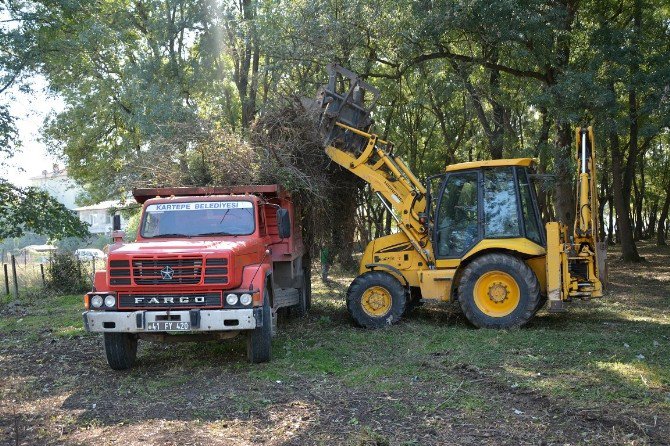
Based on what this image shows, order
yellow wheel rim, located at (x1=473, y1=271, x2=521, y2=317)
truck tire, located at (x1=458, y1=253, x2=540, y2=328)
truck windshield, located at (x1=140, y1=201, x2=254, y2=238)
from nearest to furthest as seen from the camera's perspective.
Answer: truck windshield, located at (x1=140, y1=201, x2=254, y2=238)
truck tire, located at (x1=458, y1=253, x2=540, y2=328)
yellow wheel rim, located at (x1=473, y1=271, x2=521, y2=317)

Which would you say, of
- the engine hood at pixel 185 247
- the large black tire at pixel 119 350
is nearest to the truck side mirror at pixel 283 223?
the engine hood at pixel 185 247

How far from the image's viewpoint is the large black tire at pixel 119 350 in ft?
29.7

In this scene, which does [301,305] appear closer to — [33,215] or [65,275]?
[33,215]

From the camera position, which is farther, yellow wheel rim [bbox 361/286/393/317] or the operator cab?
yellow wheel rim [bbox 361/286/393/317]

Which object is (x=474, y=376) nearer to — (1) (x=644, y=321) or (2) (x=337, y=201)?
(1) (x=644, y=321)

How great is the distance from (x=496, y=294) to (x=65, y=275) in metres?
14.3

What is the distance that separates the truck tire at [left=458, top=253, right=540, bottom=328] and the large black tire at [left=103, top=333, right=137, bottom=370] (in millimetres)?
5481

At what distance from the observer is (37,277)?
2116 centimetres

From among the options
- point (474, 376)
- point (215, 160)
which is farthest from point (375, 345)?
point (215, 160)

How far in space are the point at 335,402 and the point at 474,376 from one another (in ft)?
6.40

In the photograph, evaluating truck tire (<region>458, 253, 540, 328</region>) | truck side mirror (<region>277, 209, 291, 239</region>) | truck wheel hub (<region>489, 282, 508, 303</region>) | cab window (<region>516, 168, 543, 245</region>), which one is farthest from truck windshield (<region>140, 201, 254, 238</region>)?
cab window (<region>516, 168, 543, 245</region>)

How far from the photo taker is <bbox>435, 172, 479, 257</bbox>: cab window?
11781 millimetres

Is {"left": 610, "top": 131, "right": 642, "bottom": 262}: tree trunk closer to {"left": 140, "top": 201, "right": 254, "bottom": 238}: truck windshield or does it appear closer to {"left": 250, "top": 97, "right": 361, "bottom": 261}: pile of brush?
{"left": 250, "top": 97, "right": 361, "bottom": 261}: pile of brush

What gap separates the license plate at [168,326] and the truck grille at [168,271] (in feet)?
1.72
